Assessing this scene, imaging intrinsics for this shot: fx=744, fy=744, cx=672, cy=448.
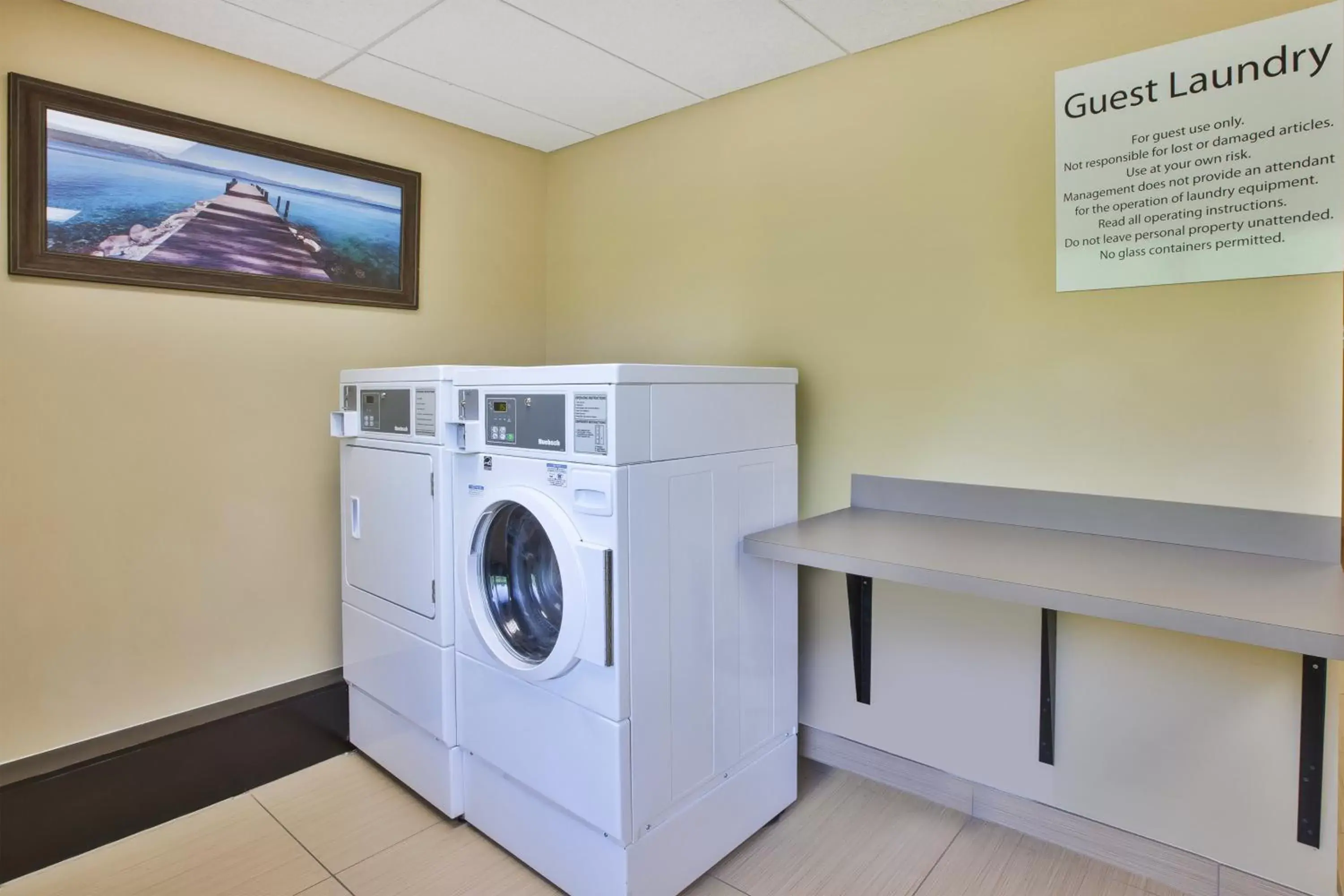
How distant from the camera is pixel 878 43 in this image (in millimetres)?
2357

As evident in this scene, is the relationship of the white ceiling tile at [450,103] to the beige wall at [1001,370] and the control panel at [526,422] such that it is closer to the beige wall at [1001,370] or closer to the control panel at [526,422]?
the beige wall at [1001,370]

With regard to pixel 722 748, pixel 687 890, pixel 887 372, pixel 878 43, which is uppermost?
pixel 878 43

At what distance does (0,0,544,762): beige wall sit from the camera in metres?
2.15

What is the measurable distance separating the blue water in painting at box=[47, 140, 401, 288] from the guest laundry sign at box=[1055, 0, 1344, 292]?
2426mm

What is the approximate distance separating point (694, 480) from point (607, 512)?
0.99ft

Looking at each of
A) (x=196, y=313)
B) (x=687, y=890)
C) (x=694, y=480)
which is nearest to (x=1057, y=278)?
(x=694, y=480)

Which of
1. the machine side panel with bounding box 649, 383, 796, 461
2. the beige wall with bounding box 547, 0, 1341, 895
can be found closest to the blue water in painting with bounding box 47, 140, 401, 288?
the beige wall with bounding box 547, 0, 1341, 895

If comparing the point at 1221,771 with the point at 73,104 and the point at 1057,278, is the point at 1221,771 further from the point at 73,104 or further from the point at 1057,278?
the point at 73,104

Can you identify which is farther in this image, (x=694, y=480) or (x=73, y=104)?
Answer: (x=73, y=104)

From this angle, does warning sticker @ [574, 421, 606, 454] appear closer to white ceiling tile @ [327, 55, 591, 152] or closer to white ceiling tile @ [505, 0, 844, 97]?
white ceiling tile @ [505, 0, 844, 97]

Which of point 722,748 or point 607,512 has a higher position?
point 607,512

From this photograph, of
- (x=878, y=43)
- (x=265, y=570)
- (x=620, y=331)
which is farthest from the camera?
(x=620, y=331)

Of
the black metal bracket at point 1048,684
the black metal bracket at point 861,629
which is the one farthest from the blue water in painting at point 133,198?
the black metal bracket at point 1048,684

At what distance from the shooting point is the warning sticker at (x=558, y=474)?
1.85m
